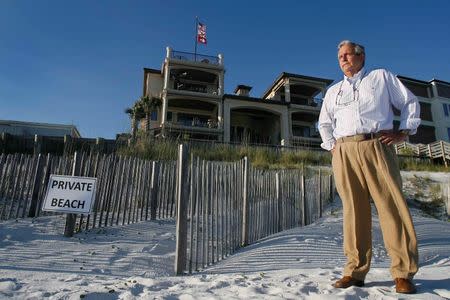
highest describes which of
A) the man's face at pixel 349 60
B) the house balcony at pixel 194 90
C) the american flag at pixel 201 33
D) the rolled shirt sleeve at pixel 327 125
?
the american flag at pixel 201 33

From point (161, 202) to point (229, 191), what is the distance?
7.68ft

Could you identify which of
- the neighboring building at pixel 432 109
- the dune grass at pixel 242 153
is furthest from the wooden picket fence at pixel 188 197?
the neighboring building at pixel 432 109

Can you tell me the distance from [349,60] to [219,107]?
81.3 ft

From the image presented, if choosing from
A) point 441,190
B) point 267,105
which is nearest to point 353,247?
point 441,190

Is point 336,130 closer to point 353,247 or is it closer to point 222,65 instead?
point 353,247

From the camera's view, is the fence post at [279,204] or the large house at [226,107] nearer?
the fence post at [279,204]

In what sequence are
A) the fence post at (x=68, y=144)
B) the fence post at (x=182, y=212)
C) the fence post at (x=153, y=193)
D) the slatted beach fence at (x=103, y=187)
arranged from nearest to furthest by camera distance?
the fence post at (x=182, y=212), the slatted beach fence at (x=103, y=187), the fence post at (x=153, y=193), the fence post at (x=68, y=144)

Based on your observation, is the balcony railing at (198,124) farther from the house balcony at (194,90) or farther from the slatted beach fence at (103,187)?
the slatted beach fence at (103,187)

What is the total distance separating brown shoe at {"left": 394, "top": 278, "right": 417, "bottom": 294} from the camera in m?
2.24

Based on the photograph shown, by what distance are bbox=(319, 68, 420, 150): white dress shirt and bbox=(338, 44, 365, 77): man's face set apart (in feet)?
0.15

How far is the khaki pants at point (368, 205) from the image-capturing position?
7.59 feet

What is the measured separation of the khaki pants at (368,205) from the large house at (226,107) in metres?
21.7

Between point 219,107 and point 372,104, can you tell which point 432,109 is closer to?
point 219,107

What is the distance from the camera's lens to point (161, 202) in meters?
6.95
